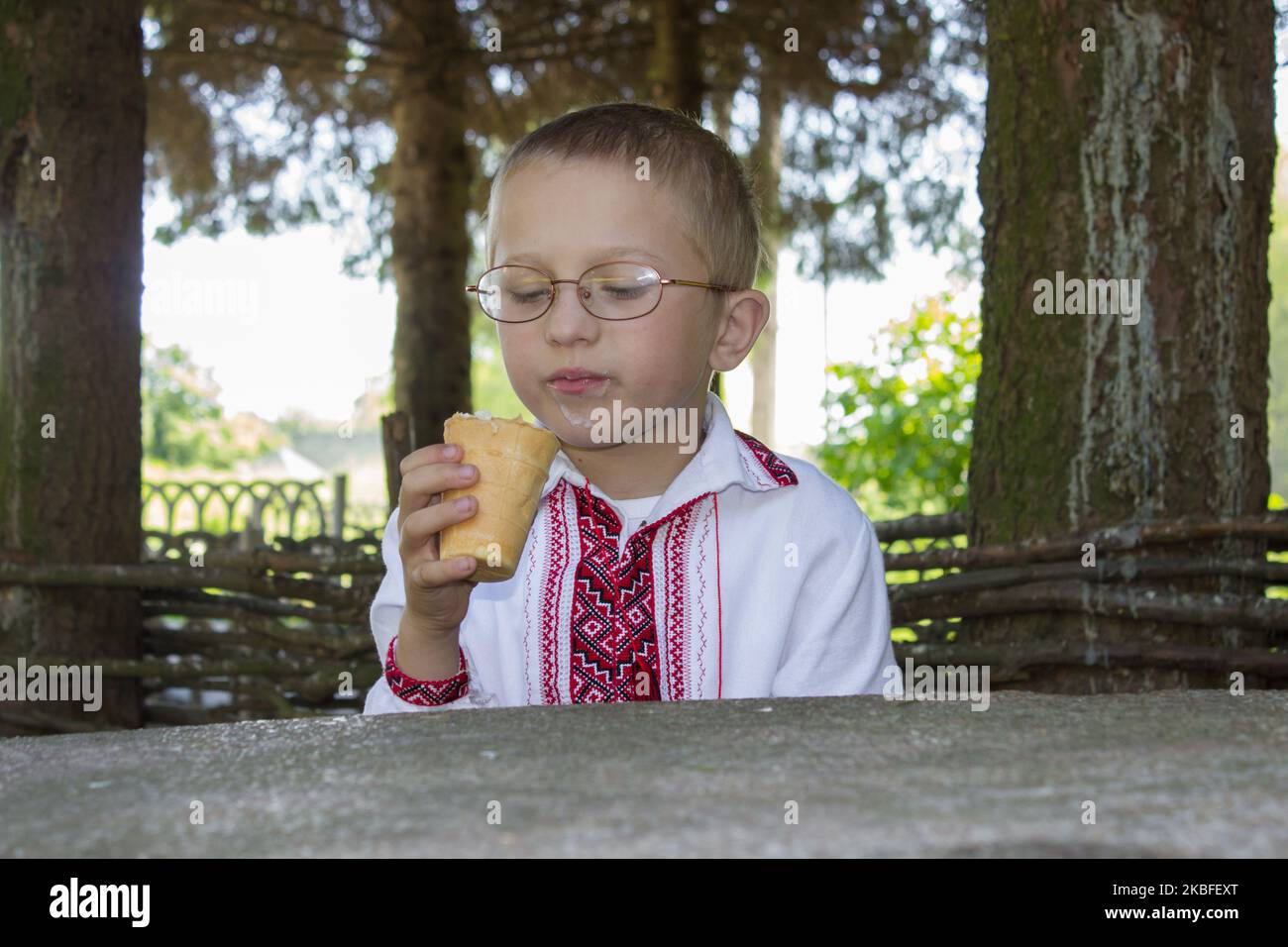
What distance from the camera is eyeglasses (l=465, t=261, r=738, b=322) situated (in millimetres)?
1736

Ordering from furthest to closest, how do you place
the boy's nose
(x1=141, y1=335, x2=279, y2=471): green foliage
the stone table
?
(x1=141, y1=335, x2=279, y2=471): green foliage
the boy's nose
the stone table

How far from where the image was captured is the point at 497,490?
150 centimetres

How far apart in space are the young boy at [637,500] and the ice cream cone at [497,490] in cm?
18

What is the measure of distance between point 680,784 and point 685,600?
1.00m

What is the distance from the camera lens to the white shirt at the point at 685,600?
188 centimetres

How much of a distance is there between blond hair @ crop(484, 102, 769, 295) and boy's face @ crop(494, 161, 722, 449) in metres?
0.03

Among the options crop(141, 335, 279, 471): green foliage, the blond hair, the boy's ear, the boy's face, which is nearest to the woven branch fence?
the boy's ear

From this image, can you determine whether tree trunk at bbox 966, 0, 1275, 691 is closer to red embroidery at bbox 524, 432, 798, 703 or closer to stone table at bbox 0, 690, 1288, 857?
red embroidery at bbox 524, 432, 798, 703

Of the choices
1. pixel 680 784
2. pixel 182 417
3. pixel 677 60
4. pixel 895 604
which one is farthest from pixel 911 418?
pixel 182 417

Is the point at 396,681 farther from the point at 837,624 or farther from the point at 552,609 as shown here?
the point at 837,624

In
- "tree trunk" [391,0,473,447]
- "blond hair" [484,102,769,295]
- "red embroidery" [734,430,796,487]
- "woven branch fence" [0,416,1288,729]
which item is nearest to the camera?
"blond hair" [484,102,769,295]

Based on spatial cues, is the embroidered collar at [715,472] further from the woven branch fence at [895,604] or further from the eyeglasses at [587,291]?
the woven branch fence at [895,604]

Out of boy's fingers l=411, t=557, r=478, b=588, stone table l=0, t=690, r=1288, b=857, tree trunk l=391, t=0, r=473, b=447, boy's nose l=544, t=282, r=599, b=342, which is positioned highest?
tree trunk l=391, t=0, r=473, b=447
